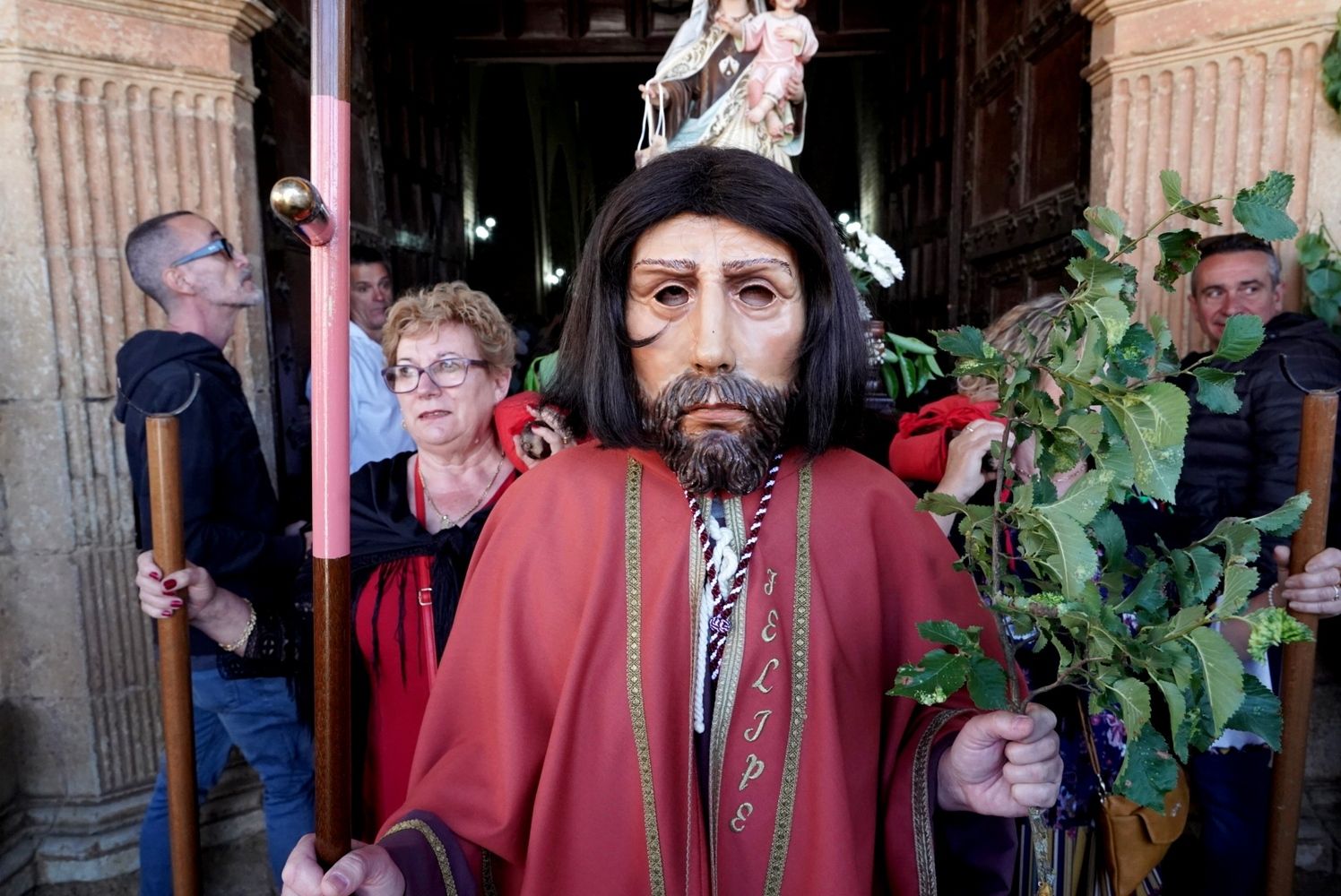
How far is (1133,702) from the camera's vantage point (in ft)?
2.59

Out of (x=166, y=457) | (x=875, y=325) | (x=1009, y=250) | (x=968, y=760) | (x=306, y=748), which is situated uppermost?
(x=1009, y=250)

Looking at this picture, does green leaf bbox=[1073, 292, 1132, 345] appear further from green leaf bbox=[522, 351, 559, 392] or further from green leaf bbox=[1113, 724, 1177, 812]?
green leaf bbox=[522, 351, 559, 392]

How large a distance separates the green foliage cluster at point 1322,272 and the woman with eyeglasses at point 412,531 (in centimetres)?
241

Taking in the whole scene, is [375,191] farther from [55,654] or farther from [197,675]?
[197,675]

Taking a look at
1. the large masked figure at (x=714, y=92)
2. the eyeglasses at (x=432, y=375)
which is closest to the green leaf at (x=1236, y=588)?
the eyeglasses at (x=432, y=375)

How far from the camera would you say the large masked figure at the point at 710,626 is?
Result: 113 cm

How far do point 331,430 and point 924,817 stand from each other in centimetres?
95

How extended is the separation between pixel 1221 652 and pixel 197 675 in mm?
2318

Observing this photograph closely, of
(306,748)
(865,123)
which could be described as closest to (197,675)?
(306,748)

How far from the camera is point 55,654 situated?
2.62m

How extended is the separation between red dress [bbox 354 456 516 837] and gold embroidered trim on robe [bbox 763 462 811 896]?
91 centimetres

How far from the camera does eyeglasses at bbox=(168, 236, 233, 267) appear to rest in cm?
220

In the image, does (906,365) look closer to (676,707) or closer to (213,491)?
(676,707)

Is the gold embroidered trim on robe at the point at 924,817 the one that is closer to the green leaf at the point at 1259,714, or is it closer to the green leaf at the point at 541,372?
the green leaf at the point at 1259,714
